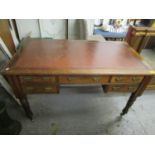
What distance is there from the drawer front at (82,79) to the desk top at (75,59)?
7 centimetres

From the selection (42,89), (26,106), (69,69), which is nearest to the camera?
(69,69)

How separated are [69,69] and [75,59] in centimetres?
17

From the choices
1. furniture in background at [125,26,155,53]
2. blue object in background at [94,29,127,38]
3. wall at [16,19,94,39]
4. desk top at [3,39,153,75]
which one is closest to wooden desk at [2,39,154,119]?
desk top at [3,39,153,75]

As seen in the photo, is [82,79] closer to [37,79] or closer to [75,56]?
[75,56]

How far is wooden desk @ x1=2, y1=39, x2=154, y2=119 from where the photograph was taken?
1.05 metres

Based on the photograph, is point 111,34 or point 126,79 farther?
point 111,34

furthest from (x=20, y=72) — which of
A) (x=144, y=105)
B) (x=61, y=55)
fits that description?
(x=144, y=105)

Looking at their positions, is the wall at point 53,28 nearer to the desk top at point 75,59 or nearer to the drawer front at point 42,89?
the desk top at point 75,59

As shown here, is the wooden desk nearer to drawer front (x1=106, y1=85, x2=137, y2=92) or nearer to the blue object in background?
drawer front (x1=106, y1=85, x2=137, y2=92)

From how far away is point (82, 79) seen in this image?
44.2 inches

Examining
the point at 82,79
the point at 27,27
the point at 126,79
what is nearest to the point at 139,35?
the point at 126,79

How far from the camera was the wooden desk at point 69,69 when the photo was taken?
1.05 metres

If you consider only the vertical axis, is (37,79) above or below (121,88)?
above

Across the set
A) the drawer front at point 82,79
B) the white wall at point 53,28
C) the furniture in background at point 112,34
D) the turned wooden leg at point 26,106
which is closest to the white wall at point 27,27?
the white wall at point 53,28
